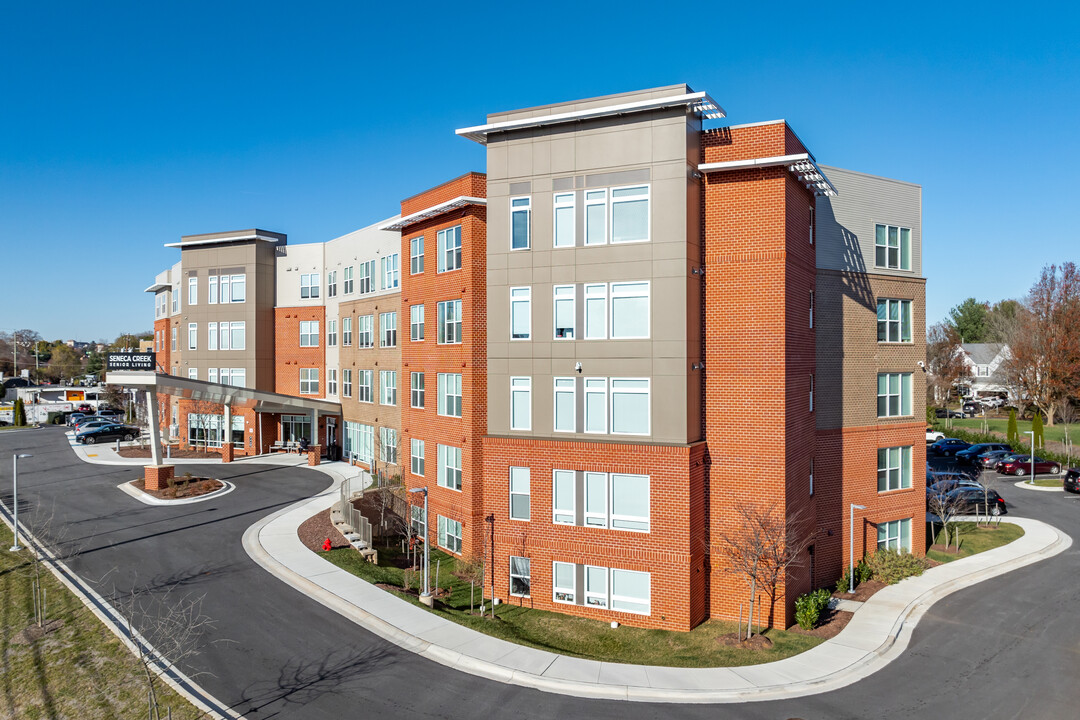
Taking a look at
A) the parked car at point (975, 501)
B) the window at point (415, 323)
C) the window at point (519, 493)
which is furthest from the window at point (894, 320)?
the window at point (415, 323)

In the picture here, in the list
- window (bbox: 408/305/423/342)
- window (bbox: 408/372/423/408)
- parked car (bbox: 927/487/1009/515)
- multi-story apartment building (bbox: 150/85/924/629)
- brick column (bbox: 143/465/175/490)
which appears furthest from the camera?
brick column (bbox: 143/465/175/490)

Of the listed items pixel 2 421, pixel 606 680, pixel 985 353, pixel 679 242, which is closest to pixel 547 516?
pixel 606 680

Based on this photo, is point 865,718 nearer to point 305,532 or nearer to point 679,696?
point 679,696

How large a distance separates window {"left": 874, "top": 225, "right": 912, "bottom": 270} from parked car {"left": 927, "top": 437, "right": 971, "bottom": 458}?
33.9 meters

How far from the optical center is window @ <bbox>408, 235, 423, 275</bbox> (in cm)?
2861

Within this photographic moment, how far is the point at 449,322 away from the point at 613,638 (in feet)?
44.6

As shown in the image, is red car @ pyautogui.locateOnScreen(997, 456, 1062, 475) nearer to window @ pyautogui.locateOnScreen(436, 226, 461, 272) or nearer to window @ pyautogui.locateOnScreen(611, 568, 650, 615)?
window @ pyautogui.locateOnScreen(611, 568, 650, 615)

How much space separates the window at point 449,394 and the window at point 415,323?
294cm

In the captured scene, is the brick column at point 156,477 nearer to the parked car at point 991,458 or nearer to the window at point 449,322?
the window at point 449,322

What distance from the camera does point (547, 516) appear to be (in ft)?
66.4

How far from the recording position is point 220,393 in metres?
36.6

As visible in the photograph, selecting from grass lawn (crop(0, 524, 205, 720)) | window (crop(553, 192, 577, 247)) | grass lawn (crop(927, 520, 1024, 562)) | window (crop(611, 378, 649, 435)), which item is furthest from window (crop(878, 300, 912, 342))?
grass lawn (crop(0, 524, 205, 720))

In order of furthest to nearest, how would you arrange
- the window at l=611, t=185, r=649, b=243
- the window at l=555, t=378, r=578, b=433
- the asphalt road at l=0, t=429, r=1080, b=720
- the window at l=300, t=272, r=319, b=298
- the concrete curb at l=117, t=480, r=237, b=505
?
the window at l=300, t=272, r=319, b=298
the concrete curb at l=117, t=480, r=237, b=505
the window at l=555, t=378, r=578, b=433
the window at l=611, t=185, r=649, b=243
the asphalt road at l=0, t=429, r=1080, b=720

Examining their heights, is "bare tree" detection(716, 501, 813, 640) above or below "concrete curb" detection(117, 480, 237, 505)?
above
